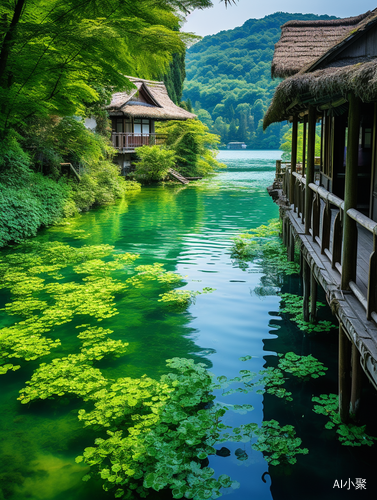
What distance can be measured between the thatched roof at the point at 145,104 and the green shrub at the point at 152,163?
3.72 meters

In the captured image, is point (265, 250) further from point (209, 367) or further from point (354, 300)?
point (354, 300)

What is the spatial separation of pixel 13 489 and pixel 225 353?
3.55m

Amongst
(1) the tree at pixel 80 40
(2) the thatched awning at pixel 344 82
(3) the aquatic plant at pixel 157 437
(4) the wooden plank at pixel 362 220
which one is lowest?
(3) the aquatic plant at pixel 157 437

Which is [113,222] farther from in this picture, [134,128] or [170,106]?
[170,106]

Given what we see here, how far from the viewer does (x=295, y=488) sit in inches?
165

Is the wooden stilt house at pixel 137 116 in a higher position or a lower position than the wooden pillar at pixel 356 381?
higher

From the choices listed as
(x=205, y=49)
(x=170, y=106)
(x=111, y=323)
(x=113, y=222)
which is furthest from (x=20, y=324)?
(x=205, y=49)

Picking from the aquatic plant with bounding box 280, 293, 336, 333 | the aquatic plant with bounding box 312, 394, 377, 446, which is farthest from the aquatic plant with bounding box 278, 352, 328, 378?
the aquatic plant with bounding box 280, 293, 336, 333

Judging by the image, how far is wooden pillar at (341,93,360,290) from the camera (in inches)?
187

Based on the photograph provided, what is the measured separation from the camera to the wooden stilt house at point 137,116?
3675cm

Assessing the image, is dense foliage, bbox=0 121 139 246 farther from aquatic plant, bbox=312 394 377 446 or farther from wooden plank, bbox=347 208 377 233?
wooden plank, bbox=347 208 377 233

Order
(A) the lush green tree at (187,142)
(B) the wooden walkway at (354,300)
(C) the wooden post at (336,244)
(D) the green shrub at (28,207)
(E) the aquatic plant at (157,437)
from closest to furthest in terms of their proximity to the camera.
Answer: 1. (B) the wooden walkway at (354,300)
2. (E) the aquatic plant at (157,437)
3. (C) the wooden post at (336,244)
4. (D) the green shrub at (28,207)
5. (A) the lush green tree at (187,142)

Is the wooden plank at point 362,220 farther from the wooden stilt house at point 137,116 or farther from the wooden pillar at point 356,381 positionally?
the wooden stilt house at point 137,116

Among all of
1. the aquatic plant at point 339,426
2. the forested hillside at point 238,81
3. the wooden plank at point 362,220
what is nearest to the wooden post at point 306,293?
the aquatic plant at point 339,426
